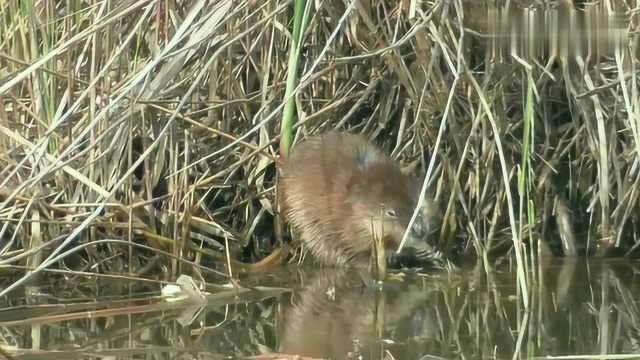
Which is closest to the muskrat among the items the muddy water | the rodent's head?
the rodent's head

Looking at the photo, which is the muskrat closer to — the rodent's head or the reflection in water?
the rodent's head

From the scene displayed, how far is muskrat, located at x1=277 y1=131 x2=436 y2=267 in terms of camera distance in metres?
2.63

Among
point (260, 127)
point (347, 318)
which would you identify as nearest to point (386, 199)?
point (260, 127)

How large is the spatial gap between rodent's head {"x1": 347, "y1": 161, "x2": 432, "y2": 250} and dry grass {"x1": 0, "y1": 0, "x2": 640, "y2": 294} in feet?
0.34

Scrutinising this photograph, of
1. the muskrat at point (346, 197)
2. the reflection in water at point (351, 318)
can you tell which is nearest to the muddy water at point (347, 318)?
the reflection in water at point (351, 318)

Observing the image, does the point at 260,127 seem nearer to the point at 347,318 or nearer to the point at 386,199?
the point at 386,199

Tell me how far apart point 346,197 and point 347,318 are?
670 millimetres

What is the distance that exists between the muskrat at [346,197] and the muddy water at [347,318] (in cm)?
13

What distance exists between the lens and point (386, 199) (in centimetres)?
263

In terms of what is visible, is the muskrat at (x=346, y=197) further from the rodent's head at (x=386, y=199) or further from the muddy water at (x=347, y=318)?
the muddy water at (x=347, y=318)

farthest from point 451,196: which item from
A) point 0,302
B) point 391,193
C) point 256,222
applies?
point 0,302

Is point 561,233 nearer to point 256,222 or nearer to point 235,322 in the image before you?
point 256,222

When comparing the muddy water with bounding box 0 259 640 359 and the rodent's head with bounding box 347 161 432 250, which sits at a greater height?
the rodent's head with bounding box 347 161 432 250

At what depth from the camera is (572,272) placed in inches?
98.6
